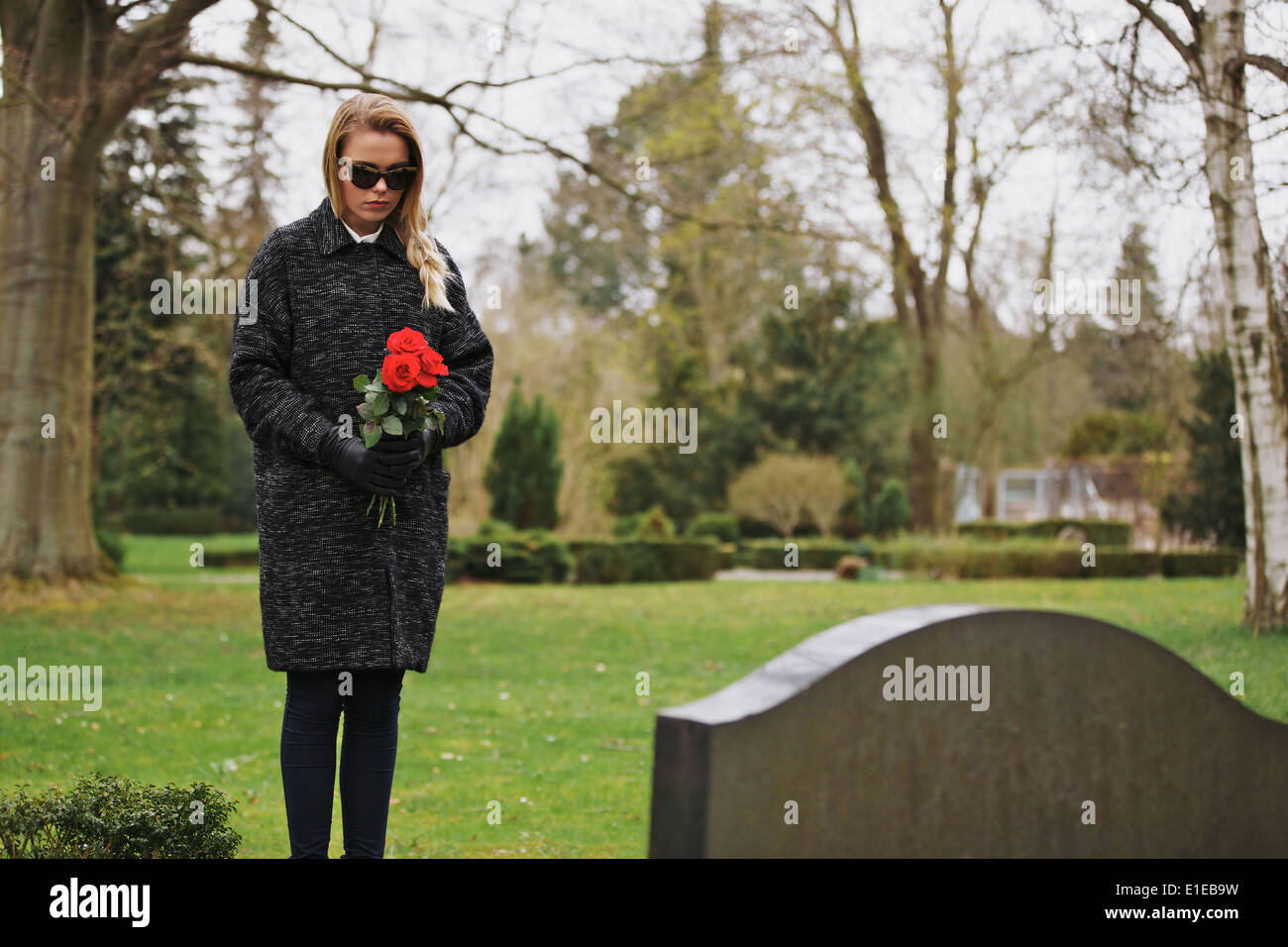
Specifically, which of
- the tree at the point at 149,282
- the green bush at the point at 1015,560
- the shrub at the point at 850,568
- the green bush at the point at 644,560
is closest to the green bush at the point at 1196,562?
the green bush at the point at 1015,560

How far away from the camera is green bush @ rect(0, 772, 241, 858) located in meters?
3.22

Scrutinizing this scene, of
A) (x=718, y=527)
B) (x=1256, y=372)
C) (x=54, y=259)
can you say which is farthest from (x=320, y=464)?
(x=718, y=527)

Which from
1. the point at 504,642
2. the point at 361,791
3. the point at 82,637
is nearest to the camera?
the point at 361,791

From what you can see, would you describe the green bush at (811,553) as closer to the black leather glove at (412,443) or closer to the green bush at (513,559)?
the green bush at (513,559)

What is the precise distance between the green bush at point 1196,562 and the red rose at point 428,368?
16.0m

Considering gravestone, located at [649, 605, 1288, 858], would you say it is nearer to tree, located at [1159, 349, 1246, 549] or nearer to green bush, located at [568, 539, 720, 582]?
tree, located at [1159, 349, 1246, 549]

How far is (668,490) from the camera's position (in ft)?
90.8

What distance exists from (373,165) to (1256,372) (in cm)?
718

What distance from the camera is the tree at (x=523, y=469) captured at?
21.5 meters

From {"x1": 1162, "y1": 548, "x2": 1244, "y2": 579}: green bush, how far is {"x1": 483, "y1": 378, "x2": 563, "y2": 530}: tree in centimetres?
1065
